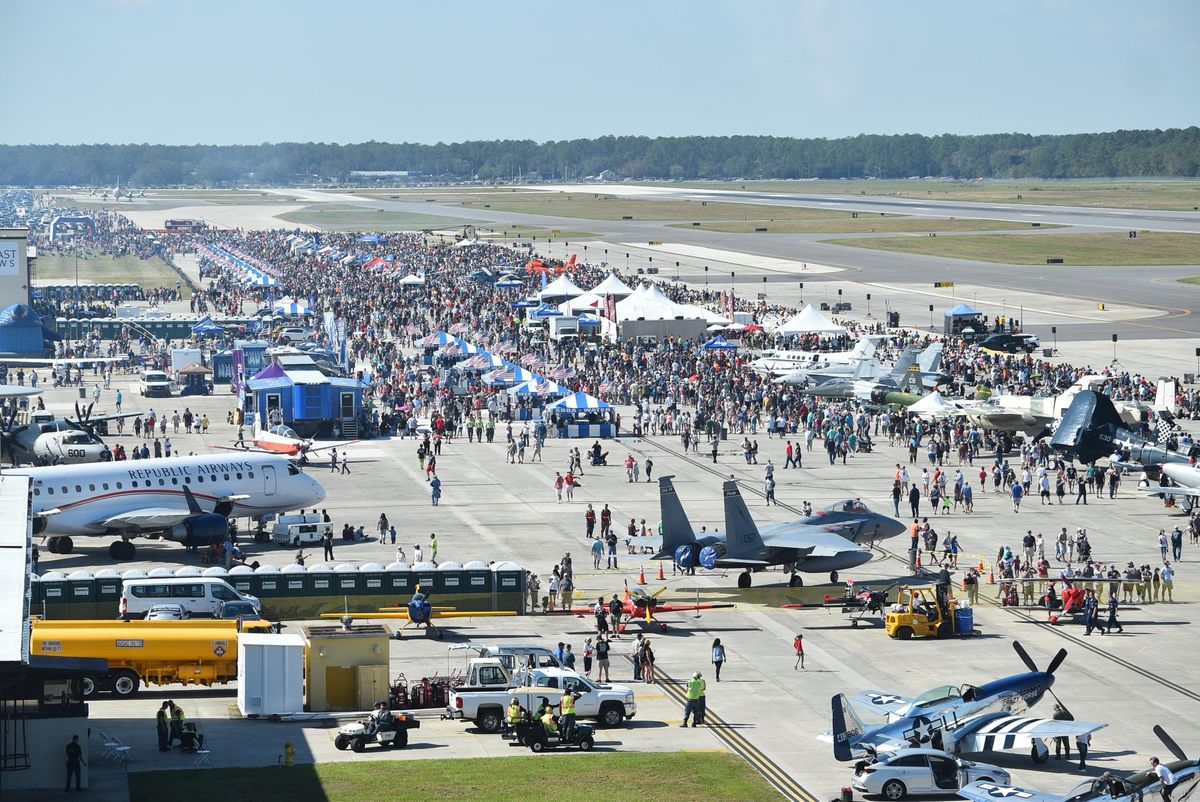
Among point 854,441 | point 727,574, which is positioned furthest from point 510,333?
point 727,574

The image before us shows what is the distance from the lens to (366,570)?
45875mm

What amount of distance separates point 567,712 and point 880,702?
6562 millimetres

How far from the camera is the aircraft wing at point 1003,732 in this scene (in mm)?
33438

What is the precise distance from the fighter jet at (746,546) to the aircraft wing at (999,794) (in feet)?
61.1

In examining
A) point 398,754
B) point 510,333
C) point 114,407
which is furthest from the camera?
point 510,333

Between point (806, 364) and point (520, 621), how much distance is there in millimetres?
51448

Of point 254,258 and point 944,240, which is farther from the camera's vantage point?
point 944,240

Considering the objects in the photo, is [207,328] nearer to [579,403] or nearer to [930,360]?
[579,403]

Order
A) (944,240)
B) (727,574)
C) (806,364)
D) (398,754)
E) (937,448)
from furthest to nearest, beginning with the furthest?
(944,240), (806,364), (937,448), (727,574), (398,754)

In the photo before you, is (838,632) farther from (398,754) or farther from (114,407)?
(114,407)

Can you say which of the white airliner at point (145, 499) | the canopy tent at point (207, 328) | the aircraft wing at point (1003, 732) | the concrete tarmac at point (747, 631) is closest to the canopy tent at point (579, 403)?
the concrete tarmac at point (747, 631)

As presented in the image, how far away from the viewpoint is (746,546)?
1933 inches

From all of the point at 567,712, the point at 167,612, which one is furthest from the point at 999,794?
the point at 167,612

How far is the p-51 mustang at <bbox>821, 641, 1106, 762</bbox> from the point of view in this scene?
108 ft
